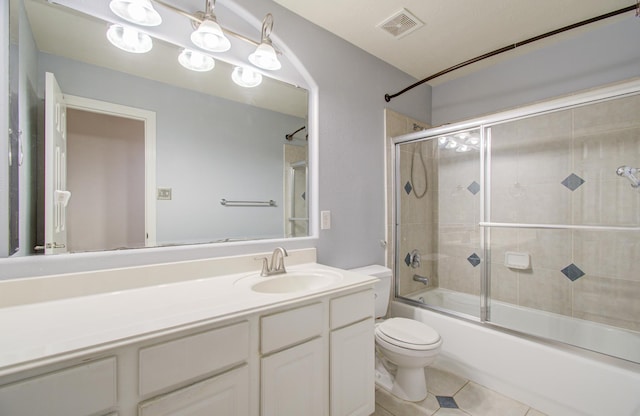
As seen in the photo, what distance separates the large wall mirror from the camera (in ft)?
3.33

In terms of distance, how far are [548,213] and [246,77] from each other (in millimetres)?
2412

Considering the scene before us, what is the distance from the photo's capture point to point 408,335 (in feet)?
5.21

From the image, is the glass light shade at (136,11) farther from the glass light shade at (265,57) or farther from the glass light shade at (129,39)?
the glass light shade at (265,57)

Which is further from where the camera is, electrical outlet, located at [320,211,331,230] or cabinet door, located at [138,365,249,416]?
electrical outlet, located at [320,211,331,230]

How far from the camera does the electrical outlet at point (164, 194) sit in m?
1.28

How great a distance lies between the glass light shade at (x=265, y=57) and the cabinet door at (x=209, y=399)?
1.46 m

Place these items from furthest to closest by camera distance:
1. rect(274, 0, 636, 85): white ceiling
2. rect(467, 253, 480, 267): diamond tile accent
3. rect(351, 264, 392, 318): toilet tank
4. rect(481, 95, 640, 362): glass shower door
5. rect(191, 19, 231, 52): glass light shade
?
rect(467, 253, 480, 267): diamond tile accent, rect(351, 264, 392, 318): toilet tank, rect(481, 95, 640, 362): glass shower door, rect(274, 0, 636, 85): white ceiling, rect(191, 19, 231, 52): glass light shade

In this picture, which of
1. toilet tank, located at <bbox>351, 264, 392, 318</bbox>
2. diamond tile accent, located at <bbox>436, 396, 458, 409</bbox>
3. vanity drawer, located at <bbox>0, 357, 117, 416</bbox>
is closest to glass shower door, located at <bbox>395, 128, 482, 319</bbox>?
toilet tank, located at <bbox>351, 264, 392, 318</bbox>

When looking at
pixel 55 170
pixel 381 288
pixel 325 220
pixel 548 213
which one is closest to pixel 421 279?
pixel 381 288

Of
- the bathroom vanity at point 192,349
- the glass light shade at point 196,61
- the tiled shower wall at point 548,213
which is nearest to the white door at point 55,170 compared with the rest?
the bathroom vanity at point 192,349

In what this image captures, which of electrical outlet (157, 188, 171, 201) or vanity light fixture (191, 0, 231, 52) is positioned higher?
vanity light fixture (191, 0, 231, 52)

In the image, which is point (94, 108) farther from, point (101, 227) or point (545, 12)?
point (545, 12)

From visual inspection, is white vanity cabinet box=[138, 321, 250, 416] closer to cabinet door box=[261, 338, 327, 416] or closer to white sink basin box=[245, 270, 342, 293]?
cabinet door box=[261, 338, 327, 416]

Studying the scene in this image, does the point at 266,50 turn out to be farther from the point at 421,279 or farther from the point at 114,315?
the point at 421,279
